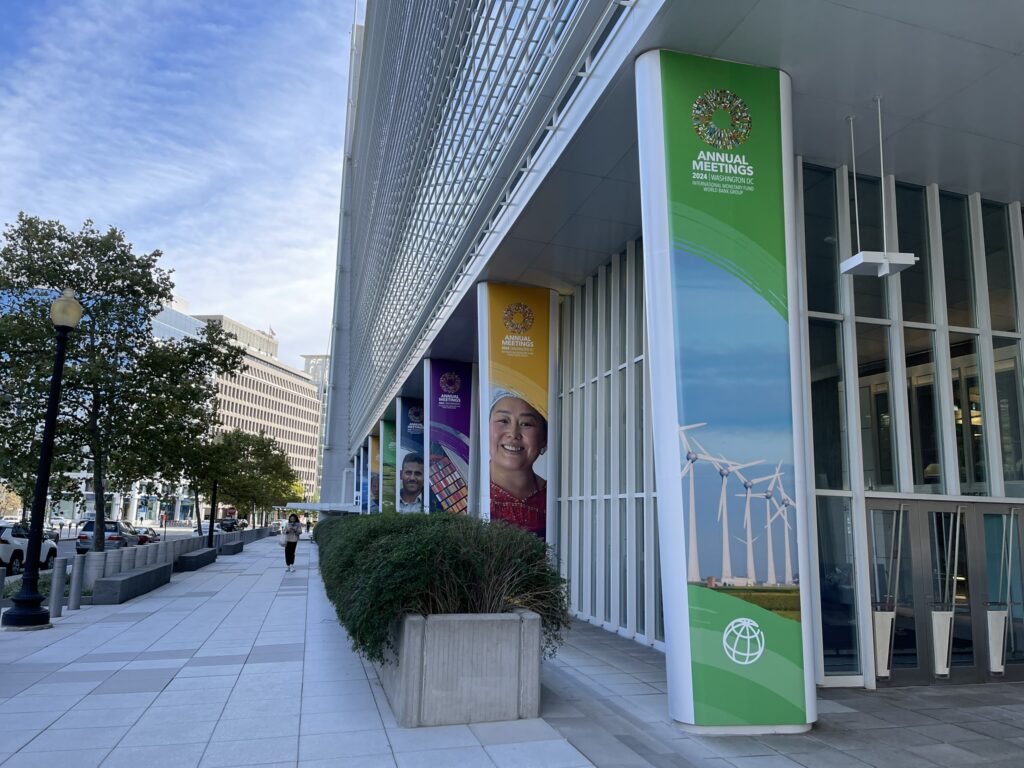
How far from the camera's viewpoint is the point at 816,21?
7605mm

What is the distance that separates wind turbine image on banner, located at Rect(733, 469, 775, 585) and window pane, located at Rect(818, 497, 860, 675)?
2.74 metres

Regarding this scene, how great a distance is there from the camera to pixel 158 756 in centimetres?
596

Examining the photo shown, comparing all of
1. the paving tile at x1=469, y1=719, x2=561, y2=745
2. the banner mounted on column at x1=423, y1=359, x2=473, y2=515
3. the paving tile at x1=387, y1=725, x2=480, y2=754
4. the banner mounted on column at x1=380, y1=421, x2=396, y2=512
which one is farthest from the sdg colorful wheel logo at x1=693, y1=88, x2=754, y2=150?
the banner mounted on column at x1=380, y1=421, x2=396, y2=512

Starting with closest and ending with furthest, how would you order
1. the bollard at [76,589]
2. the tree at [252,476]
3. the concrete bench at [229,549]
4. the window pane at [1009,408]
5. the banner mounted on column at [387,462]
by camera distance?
the window pane at [1009,408] < the bollard at [76,589] < the concrete bench at [229,549] < the banner mounted on column at [387,462] < the tree at [252,476]

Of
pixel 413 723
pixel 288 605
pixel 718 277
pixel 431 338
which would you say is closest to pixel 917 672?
pixel 718 277

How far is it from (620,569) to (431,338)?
1154cm

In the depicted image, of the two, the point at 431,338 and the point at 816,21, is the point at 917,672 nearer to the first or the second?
the point at 816,21

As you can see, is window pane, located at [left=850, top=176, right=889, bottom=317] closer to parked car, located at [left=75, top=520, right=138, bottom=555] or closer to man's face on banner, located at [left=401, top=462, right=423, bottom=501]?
man's face on banner, located at [left=401, top=462, right=423, bottom=501]

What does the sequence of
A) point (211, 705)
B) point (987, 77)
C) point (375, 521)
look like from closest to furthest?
point (211, 705) → point (987, 77) → point (375, 521)

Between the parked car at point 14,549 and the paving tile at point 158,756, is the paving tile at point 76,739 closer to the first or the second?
the paving tile at point 158,756

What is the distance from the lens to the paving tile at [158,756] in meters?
5.77

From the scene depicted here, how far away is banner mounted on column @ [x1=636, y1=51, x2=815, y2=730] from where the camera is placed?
7121 millimetres

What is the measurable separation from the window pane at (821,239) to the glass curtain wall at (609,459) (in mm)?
3590

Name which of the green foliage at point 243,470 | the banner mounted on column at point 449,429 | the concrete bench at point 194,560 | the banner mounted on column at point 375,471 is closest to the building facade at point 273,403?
the green foliage at point 243,470
